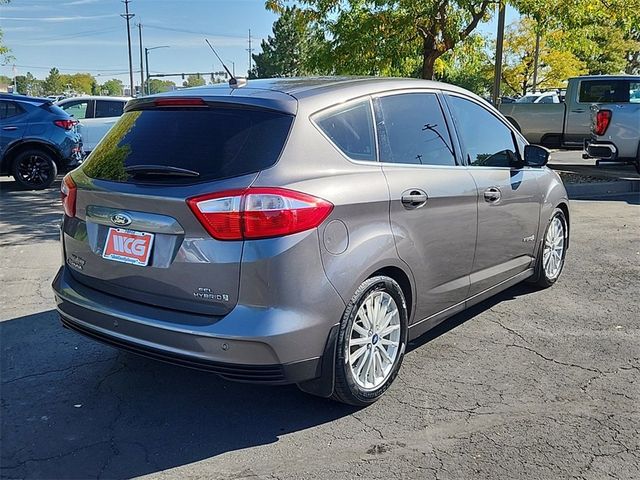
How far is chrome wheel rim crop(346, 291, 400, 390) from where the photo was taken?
3268 millimetres

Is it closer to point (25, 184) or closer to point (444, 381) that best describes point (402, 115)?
point (444, 381)

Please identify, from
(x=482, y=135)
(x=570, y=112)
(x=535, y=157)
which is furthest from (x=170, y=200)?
(x=570, y=112)

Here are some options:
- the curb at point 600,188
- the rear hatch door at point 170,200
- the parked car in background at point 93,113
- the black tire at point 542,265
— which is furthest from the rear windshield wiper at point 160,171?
the parked car in background at point 93,113

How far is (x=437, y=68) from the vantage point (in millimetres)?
13500

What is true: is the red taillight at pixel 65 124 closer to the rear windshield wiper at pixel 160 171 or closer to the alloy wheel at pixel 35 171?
the alloy wheel at pixel 35 171

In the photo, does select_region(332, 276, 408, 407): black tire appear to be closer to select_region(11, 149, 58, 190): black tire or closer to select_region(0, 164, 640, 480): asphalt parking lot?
select_region(0, 164, 640, 480): asphalt parking lot

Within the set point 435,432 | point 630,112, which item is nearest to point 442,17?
point 630,112

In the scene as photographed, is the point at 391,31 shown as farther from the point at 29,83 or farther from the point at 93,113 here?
the point at 29,83

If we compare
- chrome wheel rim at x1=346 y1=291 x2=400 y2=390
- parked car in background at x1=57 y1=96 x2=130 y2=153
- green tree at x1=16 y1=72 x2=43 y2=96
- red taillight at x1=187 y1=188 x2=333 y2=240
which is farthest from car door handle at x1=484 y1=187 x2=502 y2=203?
green tree at x1=16 y1=72 x2=43 y2=96

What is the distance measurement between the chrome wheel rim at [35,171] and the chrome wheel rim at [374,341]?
960 cm

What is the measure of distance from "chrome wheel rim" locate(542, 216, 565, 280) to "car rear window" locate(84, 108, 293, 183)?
315 cm

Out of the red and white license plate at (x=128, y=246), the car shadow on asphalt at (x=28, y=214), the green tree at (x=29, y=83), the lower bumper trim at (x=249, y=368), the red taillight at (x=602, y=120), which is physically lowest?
the car shadow on asphalt at (x=28, y=214)

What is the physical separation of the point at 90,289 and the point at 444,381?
6.98 feet

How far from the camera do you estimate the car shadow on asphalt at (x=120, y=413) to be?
9.58 ft
